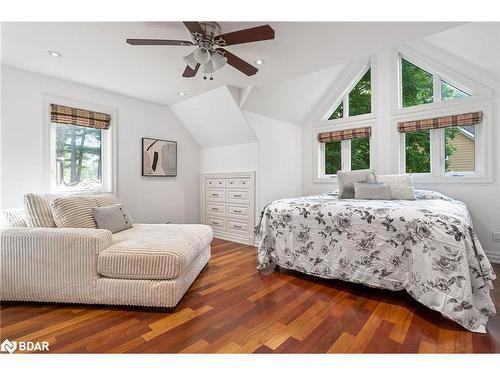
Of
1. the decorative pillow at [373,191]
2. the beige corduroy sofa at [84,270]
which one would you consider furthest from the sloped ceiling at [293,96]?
the beige corduroy sofa at [84,270]

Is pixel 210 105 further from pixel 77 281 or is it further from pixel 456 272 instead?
pixel 456 272

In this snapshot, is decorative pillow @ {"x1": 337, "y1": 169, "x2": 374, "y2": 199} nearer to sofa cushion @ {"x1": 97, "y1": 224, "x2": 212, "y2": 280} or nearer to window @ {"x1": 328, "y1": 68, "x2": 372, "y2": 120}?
window @ {"x1": 328, "y1": 68, "x2": 372, "y2": 120}

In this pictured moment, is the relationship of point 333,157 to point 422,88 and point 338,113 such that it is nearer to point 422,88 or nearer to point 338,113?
point 338,113

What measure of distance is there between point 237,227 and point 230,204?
0.39 metres

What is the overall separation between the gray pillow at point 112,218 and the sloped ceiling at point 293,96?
2080mm

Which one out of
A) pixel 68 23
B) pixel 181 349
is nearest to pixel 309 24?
pixel 68 23

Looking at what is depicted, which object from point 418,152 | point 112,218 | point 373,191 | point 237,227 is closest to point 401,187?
point 373,191

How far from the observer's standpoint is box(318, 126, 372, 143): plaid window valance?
3.89 m

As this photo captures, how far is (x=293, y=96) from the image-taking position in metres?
3.84

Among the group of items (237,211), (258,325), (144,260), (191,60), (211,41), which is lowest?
(258,325)

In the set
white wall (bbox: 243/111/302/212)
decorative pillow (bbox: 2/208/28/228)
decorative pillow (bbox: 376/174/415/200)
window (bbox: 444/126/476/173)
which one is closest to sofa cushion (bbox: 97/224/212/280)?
decorative pillow (bbox: 2/208/28/228)

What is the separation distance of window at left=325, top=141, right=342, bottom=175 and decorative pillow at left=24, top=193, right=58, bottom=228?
3935 mm

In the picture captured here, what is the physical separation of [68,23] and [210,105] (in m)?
1.94
